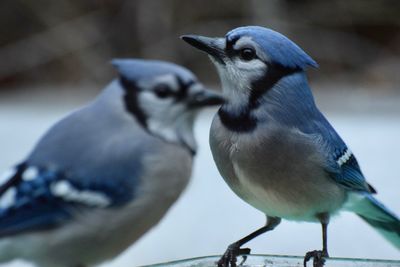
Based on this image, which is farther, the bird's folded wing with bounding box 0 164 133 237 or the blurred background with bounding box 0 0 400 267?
the blurred background with bounding box 0 0 400 267

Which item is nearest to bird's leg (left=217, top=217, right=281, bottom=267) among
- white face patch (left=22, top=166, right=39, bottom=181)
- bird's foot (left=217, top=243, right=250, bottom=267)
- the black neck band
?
bird's foot (left=217, top=243, right=250, bottom=267)

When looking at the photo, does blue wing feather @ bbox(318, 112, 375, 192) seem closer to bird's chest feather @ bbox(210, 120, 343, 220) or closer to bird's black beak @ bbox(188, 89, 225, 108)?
bird's chest feather @ bbox(210, 120, 343, 220)

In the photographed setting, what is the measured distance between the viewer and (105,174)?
4.58 ft

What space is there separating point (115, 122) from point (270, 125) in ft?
1.62

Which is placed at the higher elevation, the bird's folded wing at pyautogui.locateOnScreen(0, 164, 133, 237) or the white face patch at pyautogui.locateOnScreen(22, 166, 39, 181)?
the white face patch at pyautogui.locateOnScreen(22, 166, 39, 181)

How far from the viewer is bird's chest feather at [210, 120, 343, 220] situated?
99cm

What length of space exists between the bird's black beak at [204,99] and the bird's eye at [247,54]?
38 cm

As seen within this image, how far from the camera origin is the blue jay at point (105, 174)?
137cm

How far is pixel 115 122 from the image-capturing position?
4.74 ft

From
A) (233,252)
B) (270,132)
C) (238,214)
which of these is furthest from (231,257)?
(238,214)

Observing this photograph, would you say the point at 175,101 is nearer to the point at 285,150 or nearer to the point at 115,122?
the point at 115,122

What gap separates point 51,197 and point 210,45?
508 mm

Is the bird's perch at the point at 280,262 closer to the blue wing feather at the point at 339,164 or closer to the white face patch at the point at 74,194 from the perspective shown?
the blue wing feather at the point at 339,164

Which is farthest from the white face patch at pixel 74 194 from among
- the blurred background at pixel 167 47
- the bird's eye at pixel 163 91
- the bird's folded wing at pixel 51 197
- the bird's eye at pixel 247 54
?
the blurred background at pixel 167 47
